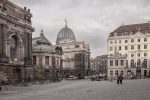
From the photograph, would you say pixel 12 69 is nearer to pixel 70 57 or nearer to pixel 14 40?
pixel 14 40

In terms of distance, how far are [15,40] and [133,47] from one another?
50.0 meters

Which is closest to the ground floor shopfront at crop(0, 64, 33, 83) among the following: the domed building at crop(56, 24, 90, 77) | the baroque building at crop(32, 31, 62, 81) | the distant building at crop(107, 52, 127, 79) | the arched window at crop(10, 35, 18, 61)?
the arched window at crop(10, 35, 18, 61)

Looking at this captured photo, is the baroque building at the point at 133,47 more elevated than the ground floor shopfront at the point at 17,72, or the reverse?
the baroque building at the point at 133,47

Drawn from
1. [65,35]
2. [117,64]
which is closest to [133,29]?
[117,64]

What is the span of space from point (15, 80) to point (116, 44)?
52355 millimetres

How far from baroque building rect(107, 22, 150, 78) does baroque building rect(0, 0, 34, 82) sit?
123 ft

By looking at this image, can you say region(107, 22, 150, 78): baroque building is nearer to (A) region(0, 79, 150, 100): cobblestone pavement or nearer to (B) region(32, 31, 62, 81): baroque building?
(B) region(32, 31, 62, 81): baroque building

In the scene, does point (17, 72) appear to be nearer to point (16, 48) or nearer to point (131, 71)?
point (16, 48)

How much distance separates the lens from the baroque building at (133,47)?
103 metres

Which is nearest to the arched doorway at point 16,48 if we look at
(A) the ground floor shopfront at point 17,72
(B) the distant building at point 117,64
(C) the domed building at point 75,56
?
(A) the ground floor shopfront at point 17,72

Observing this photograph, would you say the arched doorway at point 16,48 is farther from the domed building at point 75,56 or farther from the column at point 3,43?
the domed building at point 75,56

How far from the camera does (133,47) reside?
10825 cm

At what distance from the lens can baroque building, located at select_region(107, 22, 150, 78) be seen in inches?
4063

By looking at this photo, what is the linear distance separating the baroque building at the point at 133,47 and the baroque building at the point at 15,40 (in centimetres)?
3742
